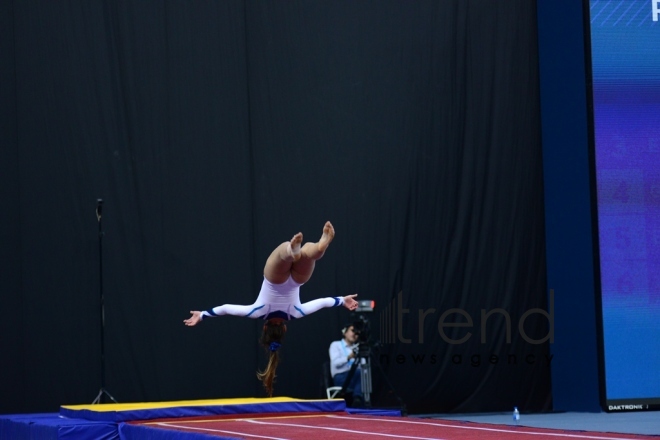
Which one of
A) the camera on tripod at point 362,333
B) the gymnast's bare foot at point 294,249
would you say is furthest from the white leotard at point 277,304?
the camera on tripod at point 362,333

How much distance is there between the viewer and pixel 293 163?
9.44 m

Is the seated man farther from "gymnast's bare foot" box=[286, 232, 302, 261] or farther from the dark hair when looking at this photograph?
"gymnast's bare foot" box=[286, 232, 302, 261]

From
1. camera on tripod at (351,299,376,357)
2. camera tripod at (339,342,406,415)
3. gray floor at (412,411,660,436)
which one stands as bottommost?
gray floor at (412,411,660,436)

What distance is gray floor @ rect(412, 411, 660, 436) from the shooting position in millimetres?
7121

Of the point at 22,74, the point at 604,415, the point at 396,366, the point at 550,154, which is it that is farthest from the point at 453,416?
the point at 22,74

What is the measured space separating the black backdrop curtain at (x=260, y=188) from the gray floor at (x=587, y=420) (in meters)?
0.76

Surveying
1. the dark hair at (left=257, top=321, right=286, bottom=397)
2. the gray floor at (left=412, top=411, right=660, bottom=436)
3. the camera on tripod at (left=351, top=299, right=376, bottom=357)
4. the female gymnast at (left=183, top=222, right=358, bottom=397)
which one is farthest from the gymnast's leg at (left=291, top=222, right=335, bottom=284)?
the gray floor at (left=412, top=411, right=660, bottom=436)

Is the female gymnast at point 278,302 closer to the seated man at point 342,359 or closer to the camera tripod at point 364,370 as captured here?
the camera tripod at point 364,370

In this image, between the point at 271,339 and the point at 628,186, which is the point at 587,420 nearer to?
the point at 628,186

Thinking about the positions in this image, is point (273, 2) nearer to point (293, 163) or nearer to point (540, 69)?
point (293, 163)

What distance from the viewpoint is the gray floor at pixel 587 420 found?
7.12 m

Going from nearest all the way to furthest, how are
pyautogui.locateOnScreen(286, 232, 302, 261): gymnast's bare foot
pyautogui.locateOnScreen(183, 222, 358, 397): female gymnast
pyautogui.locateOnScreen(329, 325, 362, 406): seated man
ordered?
pyautogui.locateOnScreen(286, 232, 302, 261): gymnast's bare foot, pyautogui.locateOnScreen(183, 222, 358, 397): female gymnast, pyautogui.locateOnScreen(329, 325, 362, 406): seated man

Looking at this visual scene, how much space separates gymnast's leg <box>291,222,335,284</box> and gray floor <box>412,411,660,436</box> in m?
2.24

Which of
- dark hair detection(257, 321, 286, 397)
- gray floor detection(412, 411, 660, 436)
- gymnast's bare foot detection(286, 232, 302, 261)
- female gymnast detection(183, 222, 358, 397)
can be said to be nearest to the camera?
gymnast's bare foot detection(286, 232, 302, 261)
